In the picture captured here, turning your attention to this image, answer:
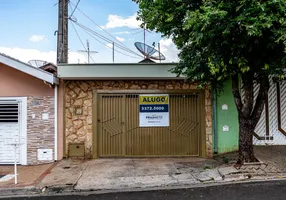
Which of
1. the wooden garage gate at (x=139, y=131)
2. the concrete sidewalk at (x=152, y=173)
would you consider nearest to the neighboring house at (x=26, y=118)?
the concrete sidewalk at (x=152, y=173)

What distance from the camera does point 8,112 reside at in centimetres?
847

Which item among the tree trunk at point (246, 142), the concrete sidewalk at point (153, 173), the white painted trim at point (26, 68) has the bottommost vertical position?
the concrete sidewalk at point (153, 173)

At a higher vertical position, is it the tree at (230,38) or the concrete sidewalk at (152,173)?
the tree at (230,38)

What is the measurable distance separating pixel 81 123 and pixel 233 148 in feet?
17.3

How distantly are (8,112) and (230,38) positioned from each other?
714 cm

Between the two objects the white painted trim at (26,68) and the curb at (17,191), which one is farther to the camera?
the white painted trim at (26,68)

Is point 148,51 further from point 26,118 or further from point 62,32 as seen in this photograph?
point 26,118

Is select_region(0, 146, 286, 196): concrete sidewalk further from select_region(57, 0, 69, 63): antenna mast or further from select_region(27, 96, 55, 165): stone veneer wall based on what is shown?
select_region(57, 0, 69, 63): antenna mast

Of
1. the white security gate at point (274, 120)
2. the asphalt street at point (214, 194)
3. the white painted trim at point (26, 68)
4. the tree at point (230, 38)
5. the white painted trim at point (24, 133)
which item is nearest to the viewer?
the tree at point (230, 38)

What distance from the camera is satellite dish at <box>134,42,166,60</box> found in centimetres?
1045

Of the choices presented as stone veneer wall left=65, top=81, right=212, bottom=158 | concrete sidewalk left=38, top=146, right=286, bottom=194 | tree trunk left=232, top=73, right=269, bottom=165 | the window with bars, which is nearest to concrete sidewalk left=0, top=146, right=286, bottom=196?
concrete sidewalk left=38, top=146, right=286, bottom=194

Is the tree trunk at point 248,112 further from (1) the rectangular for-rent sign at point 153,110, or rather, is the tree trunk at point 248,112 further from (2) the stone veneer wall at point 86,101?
(1) the rectangular for-rent sign at point 153,110

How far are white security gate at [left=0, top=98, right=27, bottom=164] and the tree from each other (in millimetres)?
5001

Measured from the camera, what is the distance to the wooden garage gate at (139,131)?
28.9 feet
